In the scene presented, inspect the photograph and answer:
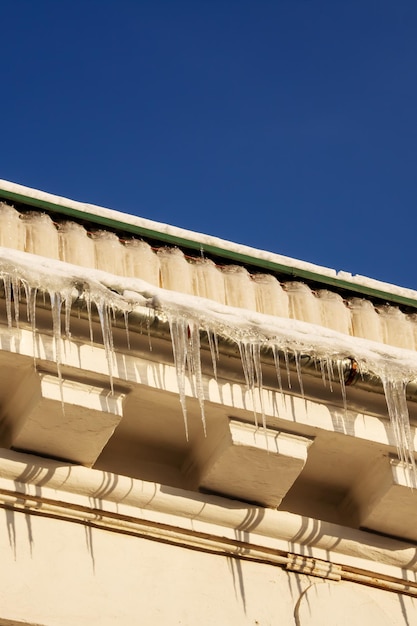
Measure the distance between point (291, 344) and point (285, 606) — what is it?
47.0 inches

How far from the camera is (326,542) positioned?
788 centimetres

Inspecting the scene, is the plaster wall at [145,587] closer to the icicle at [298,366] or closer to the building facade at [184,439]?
the building facade at [184,439]

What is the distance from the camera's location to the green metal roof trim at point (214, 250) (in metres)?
8.01

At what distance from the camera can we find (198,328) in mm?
7559

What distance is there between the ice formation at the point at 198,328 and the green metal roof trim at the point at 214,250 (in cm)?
48

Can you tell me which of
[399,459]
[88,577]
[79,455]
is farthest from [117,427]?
[399,459]

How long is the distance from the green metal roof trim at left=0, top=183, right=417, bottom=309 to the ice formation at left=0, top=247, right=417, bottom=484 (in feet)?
1.57

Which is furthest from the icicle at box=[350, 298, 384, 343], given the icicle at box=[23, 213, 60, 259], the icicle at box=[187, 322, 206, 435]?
the icicle at box=[23, 213, 60, 259]

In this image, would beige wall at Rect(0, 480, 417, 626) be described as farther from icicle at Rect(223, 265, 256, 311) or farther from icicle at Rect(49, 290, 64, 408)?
icicle at Rect(223, 265, 256, 311)

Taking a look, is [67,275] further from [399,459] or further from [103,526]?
[399,459]

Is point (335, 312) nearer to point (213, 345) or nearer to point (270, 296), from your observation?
point (270, 296)

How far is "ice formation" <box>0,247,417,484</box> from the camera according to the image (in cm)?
731

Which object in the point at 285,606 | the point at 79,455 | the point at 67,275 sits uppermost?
the point at 67,275

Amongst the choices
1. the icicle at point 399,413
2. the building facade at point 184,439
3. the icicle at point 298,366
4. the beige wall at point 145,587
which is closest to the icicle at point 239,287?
the building facade at point 184,439
